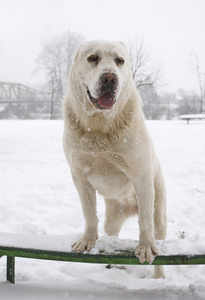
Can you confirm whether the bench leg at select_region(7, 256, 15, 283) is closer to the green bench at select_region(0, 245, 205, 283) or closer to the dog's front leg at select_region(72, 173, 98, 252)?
the green bench at select_region(0, 245, 205, 283)

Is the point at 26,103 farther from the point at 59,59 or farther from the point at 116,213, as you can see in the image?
the point at 116,213

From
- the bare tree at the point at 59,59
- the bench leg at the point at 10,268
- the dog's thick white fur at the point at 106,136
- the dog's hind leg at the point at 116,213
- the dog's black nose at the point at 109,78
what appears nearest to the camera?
the dog's black nose at the point at 109,78

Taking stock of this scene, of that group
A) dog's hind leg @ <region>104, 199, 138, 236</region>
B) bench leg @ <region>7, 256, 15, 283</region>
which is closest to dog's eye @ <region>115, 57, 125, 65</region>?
dog's hind leg @ <region>104, 199, 138, 236</region>

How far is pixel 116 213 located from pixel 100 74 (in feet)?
4.57

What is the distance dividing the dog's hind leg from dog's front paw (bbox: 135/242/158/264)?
0.60 m

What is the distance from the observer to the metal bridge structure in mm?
19000

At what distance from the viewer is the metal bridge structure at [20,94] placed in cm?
1900

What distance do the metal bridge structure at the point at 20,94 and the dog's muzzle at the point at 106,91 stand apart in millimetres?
17977

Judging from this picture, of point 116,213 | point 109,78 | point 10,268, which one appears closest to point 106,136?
point 109,78

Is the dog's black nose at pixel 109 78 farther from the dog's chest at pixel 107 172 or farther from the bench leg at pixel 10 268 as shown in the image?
the bench leg at pixel 10 268

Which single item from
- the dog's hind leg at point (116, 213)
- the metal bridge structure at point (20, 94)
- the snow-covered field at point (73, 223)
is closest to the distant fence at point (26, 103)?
the metal bridge structure at point (20, 94)

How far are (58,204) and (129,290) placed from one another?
8.10ft

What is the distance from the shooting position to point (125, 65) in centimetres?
212

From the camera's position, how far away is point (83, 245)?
6.87 ft
